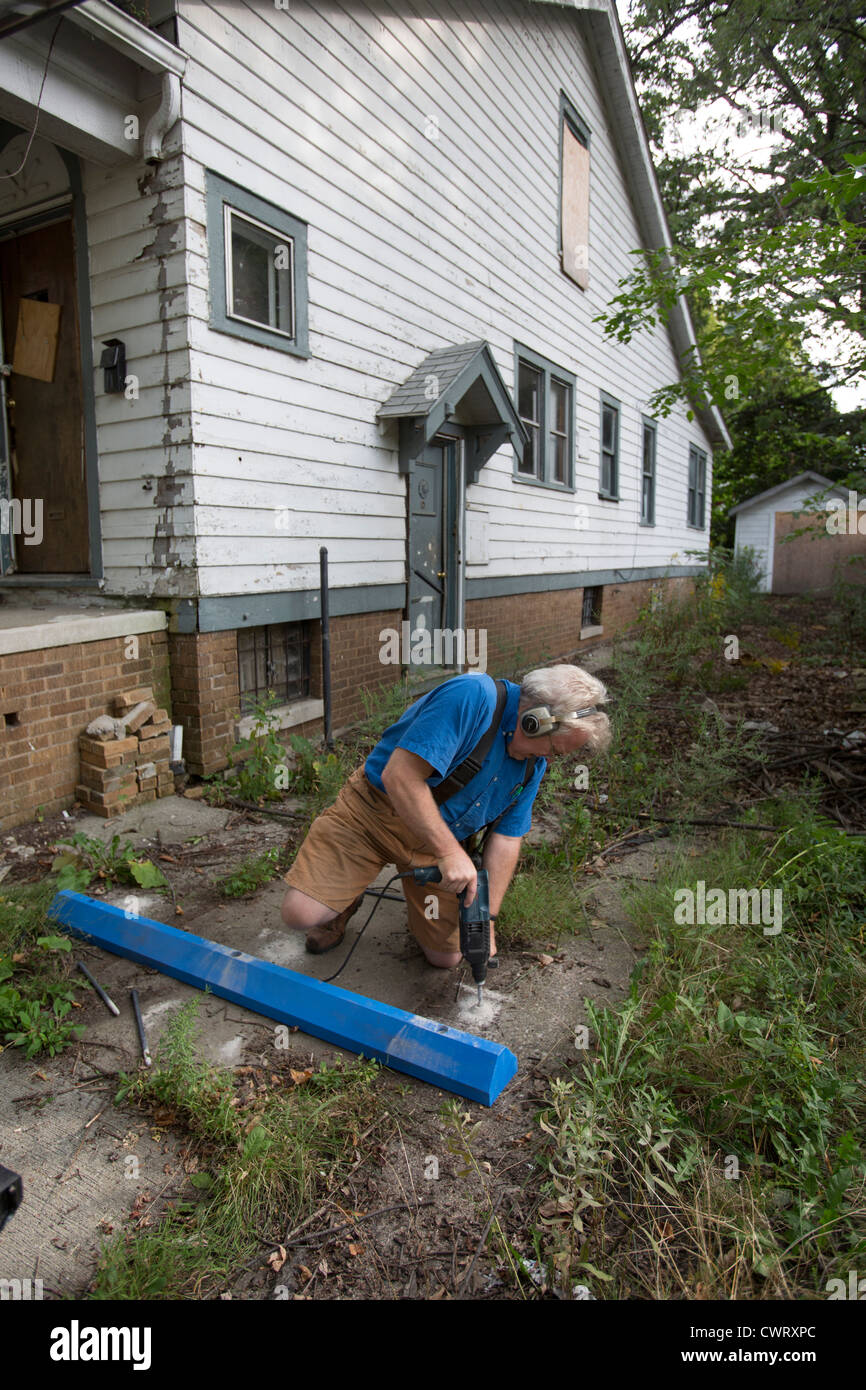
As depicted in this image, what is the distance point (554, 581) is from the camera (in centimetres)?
1151

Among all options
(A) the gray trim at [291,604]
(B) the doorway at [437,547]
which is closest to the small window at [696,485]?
(A) the gray trim at [291,604]

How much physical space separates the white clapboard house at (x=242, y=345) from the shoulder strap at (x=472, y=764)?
2745 mm

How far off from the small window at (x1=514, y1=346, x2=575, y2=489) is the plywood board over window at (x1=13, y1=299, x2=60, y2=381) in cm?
571

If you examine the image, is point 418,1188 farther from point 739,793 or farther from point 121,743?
point 739,793

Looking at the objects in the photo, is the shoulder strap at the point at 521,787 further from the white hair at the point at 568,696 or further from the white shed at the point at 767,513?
the white shed at the point at 767,513

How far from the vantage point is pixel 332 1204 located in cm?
221

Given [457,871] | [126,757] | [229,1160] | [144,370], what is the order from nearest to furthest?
[229,1160] → [457,871] → [126,757] → [144,370]

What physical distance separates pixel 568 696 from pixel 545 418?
909 centimetres

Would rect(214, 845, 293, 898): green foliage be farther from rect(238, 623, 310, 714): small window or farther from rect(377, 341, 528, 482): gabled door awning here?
rect(377, 341, 528, 482): gabled door awning

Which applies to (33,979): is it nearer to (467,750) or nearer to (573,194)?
(467,750)

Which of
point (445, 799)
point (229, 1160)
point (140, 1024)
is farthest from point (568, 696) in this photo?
point (140, 1024)

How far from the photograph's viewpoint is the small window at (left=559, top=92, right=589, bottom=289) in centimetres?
1126
